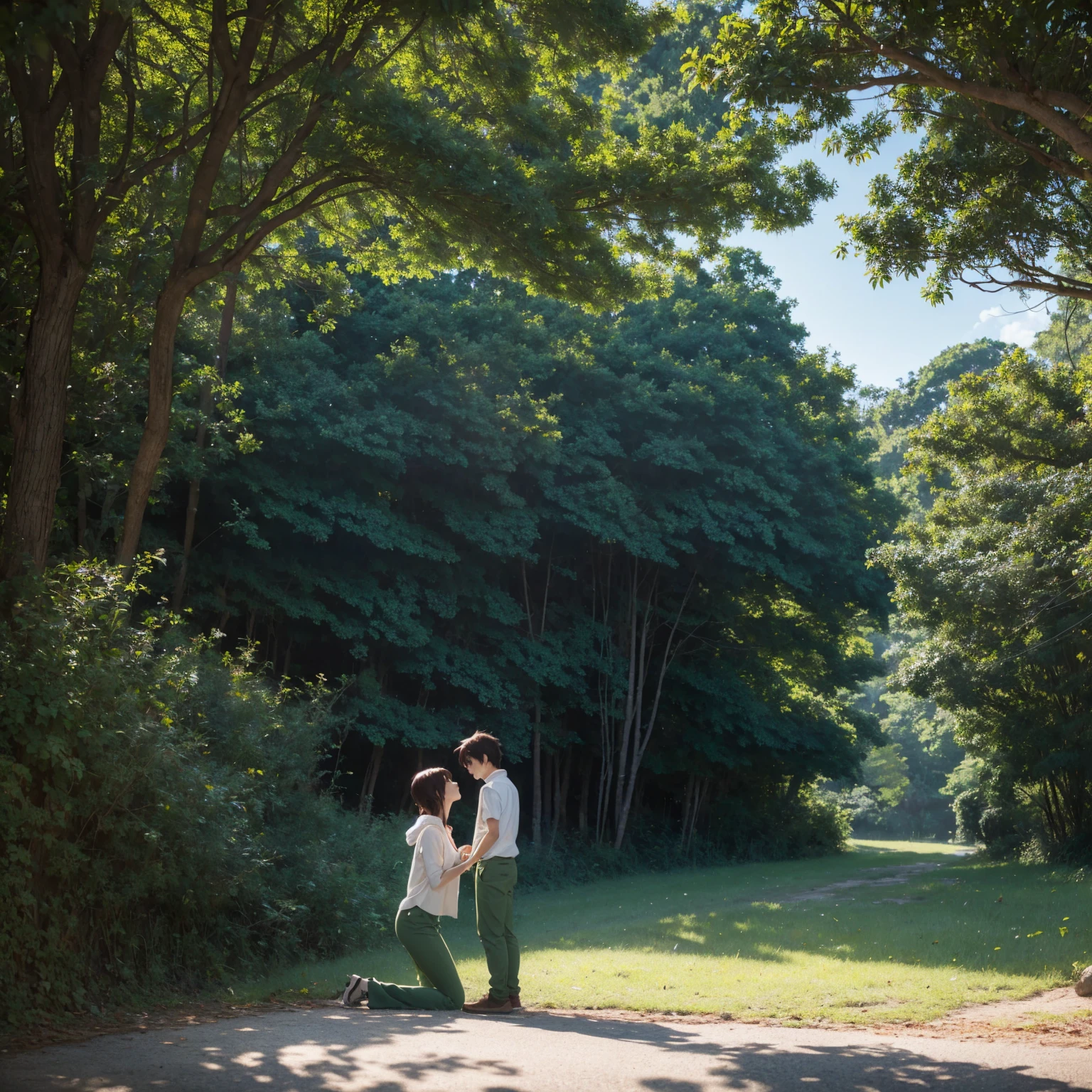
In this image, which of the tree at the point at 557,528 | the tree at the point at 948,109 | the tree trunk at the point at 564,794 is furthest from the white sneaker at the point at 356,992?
the tree trunk at the point at 564,794

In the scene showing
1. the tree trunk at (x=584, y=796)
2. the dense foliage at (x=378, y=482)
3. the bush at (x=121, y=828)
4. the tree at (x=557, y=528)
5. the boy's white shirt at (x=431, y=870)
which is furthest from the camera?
the tree trunk at (x=584, y=796)

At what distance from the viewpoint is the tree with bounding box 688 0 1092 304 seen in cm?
830

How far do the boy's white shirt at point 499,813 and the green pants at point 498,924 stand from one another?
0.24 feet

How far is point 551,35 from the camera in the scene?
10.3 metres

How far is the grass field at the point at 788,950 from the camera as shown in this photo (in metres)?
7.97

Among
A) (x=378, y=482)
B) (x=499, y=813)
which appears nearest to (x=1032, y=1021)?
(x=499, y=813)

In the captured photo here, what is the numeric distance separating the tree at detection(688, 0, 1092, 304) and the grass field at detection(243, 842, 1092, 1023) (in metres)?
6.14

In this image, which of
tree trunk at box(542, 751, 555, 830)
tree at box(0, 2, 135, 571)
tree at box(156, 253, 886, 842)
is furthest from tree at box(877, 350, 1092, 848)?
tree at box(0, 2, 135, 571)

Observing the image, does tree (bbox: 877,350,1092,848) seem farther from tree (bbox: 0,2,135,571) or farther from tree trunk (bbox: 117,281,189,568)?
tree (bbox: 0,2,135,571)

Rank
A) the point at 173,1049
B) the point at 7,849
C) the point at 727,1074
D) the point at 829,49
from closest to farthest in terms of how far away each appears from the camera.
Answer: the point at 727,1074 → the point at 173,1049 → the point at 7,849 → the point at 829,49

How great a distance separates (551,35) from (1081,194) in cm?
602

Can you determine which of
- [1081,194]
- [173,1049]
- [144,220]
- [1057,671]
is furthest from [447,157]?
[1057,671]

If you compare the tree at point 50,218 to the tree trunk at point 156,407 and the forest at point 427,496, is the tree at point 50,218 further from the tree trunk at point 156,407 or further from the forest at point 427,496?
the tree trunk at point 156,407

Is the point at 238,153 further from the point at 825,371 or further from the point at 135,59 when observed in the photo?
the point at 825,371
